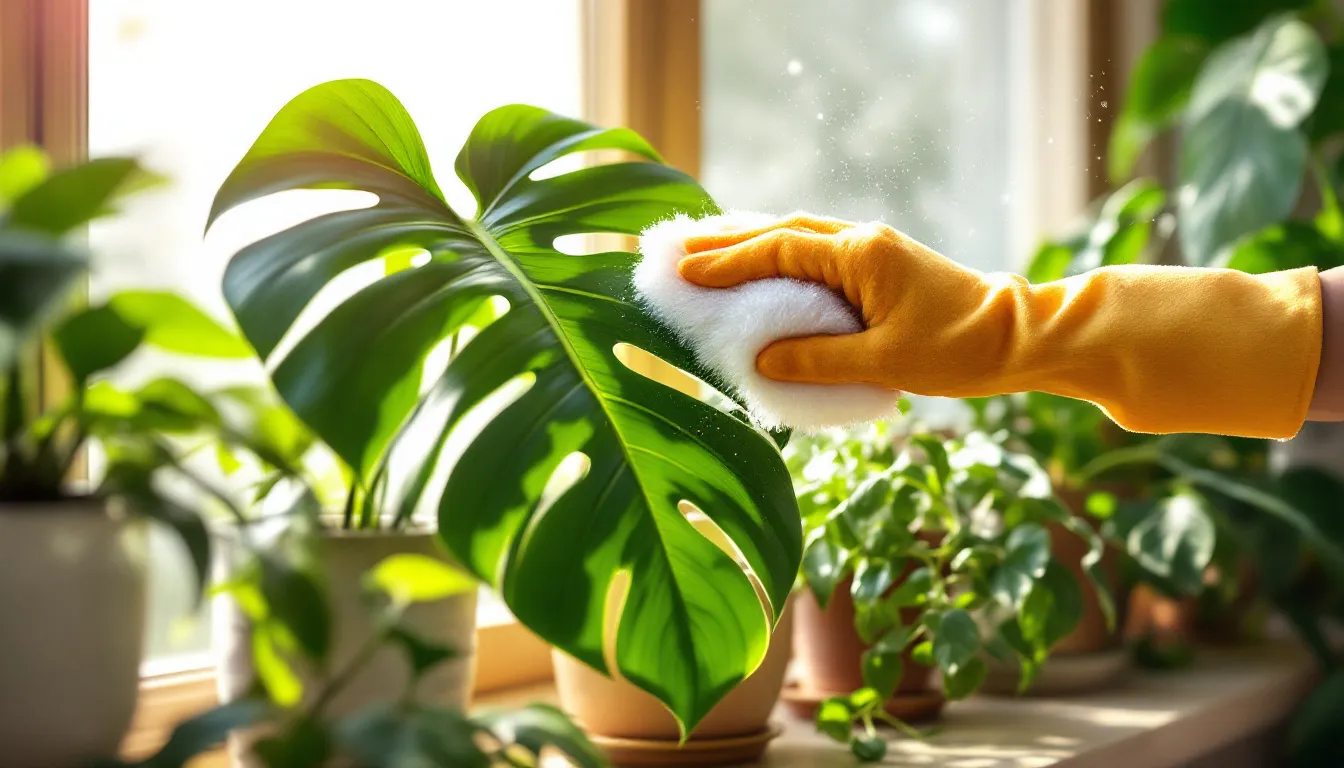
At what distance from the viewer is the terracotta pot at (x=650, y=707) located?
33.2 inches

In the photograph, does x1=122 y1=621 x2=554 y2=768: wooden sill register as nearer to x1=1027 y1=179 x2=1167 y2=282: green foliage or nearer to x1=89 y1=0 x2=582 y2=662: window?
x1=89 y1=0 x2=582 y2=662: window

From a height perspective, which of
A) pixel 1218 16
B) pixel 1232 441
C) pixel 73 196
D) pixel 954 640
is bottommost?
pixel 954 640

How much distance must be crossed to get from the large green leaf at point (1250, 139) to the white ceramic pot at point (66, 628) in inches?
44.6

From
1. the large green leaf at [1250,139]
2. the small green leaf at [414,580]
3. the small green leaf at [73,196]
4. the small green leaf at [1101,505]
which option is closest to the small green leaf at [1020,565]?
the small green leaf at [1101,505]

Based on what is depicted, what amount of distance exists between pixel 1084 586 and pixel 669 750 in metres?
0.52

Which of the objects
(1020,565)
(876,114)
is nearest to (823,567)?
(1020,565)

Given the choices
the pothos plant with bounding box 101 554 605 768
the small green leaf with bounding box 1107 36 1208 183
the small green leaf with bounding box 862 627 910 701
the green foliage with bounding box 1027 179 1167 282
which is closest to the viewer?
the pothos plant with bounding box 101 554 605 768

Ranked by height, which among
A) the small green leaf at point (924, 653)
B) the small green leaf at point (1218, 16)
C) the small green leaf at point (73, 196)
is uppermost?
the small green leaf at point (1218, 16)

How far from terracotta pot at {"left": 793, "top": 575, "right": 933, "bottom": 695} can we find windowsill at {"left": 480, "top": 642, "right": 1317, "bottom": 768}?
0.14 ft

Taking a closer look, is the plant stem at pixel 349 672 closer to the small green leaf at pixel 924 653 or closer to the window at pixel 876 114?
the small green leaf at pixel 924 653

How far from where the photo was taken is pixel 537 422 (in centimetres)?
61

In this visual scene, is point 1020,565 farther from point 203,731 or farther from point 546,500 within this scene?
point 203,731

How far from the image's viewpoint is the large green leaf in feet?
4.31

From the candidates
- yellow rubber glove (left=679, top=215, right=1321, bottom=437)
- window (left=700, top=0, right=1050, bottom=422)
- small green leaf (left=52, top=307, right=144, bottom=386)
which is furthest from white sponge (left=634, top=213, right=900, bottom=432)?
window (left=700, top=0, right=1050, bottom=422)
